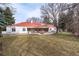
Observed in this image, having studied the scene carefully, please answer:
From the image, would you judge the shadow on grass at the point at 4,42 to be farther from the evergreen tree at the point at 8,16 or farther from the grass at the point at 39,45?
the evergreen tree at the point at 8,16

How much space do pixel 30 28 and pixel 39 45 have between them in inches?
6.2

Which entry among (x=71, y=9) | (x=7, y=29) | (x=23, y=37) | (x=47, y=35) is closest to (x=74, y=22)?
(x=71, y=9)

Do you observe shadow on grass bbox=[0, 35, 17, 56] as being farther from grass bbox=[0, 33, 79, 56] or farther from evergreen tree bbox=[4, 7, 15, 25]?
evergreen tree bbox=[4, 7, 15, 25]

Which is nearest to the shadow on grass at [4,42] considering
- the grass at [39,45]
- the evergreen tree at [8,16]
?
the grass at [39,45]

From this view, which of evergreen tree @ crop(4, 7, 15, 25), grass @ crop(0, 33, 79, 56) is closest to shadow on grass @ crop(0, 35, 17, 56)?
grass @ crop(0, 33, 79, 56)

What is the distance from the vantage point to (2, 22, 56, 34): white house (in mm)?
1883

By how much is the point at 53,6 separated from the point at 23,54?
18.1 inches

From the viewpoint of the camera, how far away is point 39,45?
1892 millimetres

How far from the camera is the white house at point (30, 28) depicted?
6.18 feet

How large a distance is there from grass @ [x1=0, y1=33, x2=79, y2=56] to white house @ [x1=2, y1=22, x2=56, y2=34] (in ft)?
0.13

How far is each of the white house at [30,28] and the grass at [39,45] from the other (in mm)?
41

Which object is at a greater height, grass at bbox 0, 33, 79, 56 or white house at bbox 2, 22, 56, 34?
white house at bbox 2, 22, 56, 34

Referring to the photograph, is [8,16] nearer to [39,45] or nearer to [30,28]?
[30,28]

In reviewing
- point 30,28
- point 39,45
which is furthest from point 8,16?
point 39,45
